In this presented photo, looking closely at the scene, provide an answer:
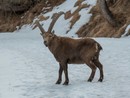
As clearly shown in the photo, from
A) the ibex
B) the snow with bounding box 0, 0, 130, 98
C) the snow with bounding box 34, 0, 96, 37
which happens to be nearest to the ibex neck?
the ibex

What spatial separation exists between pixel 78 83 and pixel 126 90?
1.49 metres

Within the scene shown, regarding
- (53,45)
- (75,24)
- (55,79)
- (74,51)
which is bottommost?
(55,79)

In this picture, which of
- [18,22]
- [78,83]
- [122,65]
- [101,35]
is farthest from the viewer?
[18,22]

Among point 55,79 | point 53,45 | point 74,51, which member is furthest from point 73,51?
point 55,79

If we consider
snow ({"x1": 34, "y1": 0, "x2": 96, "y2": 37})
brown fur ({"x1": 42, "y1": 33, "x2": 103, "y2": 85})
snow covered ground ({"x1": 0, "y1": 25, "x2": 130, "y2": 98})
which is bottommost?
snow covered ground ({"x1": 0, "y1": 25, "x2": 130, "y2": 98})

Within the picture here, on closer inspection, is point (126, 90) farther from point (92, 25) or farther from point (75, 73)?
point (92, 25)

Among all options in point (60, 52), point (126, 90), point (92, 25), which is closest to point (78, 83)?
point (60, 52)

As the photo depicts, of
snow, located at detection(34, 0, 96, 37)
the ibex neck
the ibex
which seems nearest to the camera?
the ibex

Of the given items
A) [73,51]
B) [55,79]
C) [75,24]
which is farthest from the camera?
[75,24]

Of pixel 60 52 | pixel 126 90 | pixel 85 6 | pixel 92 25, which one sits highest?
pixel 85 6

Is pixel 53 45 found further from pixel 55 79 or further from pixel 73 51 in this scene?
pixel 55 79

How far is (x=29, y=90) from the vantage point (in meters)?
9.18

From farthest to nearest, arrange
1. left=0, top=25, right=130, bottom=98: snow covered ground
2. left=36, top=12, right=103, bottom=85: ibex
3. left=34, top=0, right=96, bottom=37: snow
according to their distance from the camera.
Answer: left=34, top=0, right=96, bottom=37: snow → left=36, top=12, right=103, bottom=85: ibex → left=0, top=25, right=130, bottom=98: snow covered ground

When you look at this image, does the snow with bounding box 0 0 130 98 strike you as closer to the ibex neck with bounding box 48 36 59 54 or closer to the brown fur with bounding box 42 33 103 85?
the brown fur with bounding box 42 33 103 85
